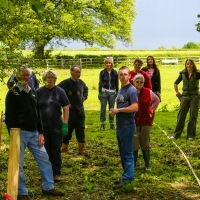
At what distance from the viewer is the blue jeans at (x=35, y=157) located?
615cm

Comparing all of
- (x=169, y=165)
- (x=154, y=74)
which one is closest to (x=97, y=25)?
(x=154, y=74)

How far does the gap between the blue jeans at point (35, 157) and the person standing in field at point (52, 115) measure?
0.79 m

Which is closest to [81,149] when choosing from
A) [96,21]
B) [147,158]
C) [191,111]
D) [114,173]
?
[114,173]

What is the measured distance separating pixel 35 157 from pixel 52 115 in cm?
107

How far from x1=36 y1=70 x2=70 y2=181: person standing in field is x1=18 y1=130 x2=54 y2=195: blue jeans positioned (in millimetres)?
788

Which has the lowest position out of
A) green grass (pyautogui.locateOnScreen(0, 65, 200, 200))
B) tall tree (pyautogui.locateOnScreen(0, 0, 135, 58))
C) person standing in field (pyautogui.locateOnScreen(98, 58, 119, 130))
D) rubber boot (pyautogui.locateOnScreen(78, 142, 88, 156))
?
green grass (pyautogui.locateOnScreen(0, 65, 200, 200))

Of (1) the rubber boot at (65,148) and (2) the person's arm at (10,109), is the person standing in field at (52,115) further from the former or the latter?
(1) the rubber boot at (65,148)

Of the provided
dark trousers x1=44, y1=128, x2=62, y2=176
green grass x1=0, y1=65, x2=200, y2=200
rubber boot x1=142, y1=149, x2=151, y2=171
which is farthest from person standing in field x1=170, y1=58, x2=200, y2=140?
dark trousers x1=44, y1=128, x2=62, y2=176

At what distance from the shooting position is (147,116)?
25.8 feet

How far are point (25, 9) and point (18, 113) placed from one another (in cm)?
153

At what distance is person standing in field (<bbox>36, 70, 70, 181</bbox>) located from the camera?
23.9 feet

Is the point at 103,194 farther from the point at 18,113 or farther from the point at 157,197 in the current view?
the point at 18,113

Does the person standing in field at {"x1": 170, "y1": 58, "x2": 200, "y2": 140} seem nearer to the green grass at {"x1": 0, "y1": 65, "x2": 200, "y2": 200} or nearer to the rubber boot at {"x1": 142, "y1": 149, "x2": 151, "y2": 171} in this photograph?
the green grass at {"x1": 0, "y1": 65, "x2": 200, "y2": 200}

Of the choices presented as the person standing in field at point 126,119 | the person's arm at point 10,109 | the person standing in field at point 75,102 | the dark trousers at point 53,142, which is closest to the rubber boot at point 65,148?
the person standing in field at point 75,102
